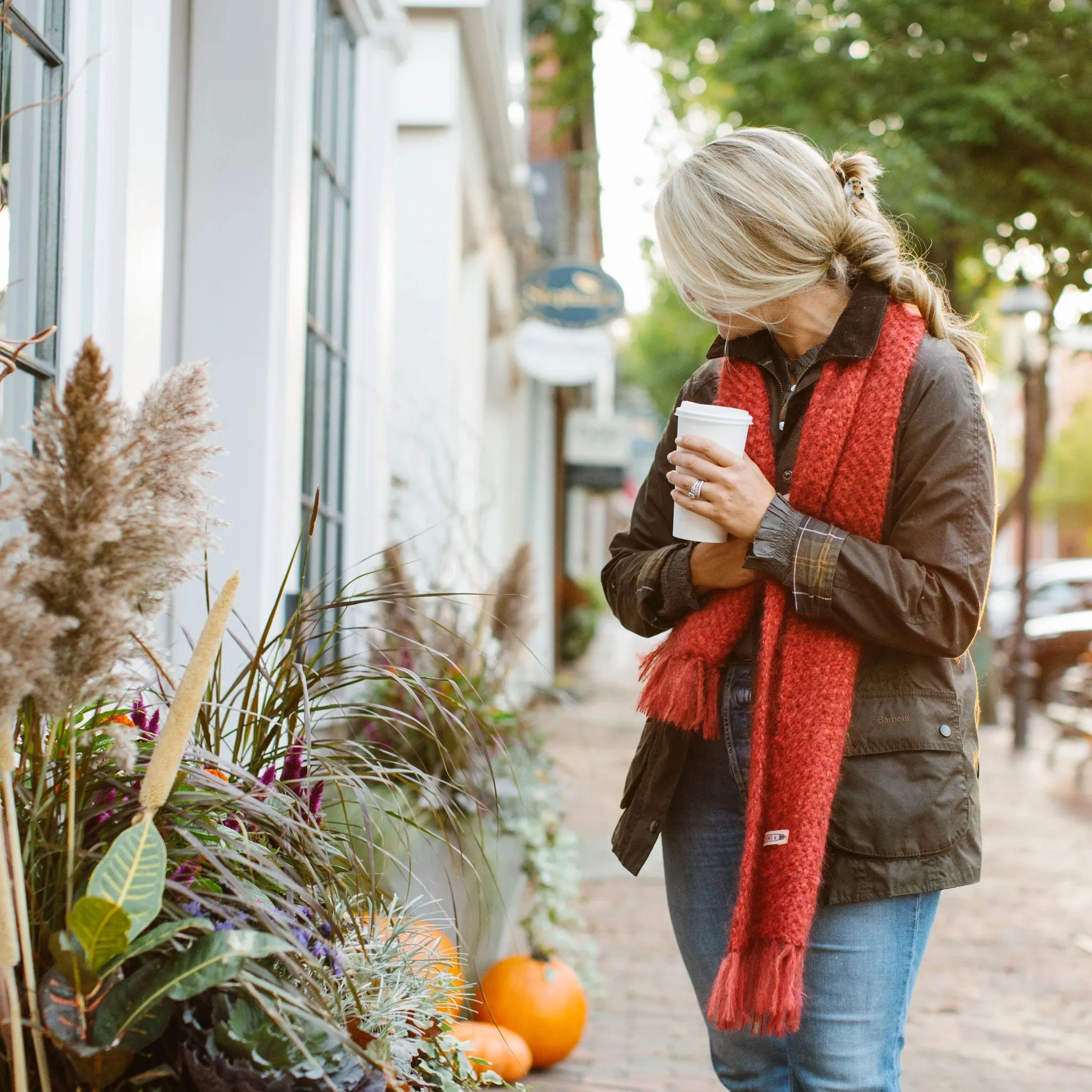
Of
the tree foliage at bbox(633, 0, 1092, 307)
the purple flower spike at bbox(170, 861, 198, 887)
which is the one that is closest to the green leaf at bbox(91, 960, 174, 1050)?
the purple flower spike at bbox(170, 861, 198, 887)

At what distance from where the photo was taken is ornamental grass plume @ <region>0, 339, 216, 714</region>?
3.68 ft

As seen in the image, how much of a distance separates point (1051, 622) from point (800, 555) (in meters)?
15.7

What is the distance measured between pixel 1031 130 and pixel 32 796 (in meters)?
8.16

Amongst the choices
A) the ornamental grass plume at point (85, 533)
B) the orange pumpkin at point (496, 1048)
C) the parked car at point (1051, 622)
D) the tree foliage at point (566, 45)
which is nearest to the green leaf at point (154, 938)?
the ornamental grass plume at point (85, 533)

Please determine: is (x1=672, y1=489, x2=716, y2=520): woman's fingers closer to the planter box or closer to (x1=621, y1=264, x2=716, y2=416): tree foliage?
the planter box

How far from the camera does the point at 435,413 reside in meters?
6.03

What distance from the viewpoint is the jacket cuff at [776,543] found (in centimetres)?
177

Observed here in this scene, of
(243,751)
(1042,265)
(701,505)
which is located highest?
(1042,265)

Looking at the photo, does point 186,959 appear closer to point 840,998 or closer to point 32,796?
point 32,796

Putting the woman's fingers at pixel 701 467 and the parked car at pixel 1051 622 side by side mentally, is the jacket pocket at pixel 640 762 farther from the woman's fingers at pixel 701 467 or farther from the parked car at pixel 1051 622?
the parked car at pixel 1051 622

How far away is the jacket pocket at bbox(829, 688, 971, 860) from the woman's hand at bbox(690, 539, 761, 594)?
25cm

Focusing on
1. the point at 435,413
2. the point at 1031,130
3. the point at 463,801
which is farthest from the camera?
the point at 1031,130

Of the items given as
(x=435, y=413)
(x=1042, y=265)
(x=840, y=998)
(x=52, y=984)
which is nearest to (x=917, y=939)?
(x=840, y=998)

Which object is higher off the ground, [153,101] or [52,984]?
[153,101]
